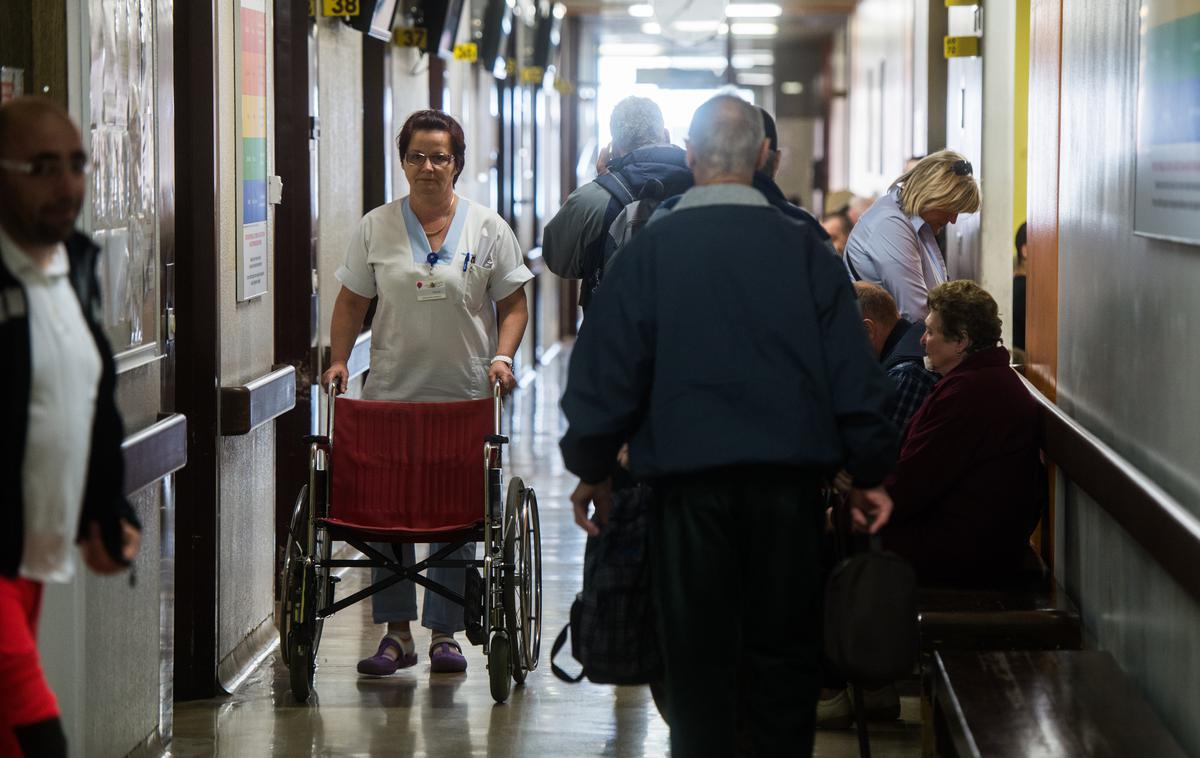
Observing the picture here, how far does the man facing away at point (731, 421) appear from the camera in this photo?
296 centimetres

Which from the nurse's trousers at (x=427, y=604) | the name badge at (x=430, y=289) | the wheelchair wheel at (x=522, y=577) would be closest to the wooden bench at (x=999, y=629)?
the wheelchair wheel at (x=522, y=577)

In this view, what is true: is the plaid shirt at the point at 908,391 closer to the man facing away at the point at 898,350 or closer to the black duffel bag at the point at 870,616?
the man facing away at the point at 898,350

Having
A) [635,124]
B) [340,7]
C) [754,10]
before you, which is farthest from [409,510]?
[754,10]

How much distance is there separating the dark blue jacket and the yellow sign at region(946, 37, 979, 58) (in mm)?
3153

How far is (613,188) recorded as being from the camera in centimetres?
453

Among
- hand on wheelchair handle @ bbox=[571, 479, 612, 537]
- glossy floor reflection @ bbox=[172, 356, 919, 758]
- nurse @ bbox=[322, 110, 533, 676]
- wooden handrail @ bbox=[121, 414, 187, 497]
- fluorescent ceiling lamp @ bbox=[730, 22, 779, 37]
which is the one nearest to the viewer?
hand on wheelchair handle @ bbox=[571, 479, 612, 537]

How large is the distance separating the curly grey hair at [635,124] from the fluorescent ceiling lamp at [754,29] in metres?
14.2

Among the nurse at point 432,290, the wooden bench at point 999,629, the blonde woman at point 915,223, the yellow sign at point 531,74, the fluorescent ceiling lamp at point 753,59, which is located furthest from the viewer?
the fluorescent ceiling lamp at point 753,59

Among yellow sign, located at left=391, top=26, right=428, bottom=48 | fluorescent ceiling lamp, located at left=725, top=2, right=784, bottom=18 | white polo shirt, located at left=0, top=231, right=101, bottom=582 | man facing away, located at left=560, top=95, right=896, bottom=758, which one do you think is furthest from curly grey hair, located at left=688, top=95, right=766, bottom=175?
fluorescent ceiling lamp, located at left=725, top=2, right=784, bottom=18

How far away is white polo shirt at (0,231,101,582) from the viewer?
2.31 m

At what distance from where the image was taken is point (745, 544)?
304cm

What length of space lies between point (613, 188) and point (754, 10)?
1288 centimetres

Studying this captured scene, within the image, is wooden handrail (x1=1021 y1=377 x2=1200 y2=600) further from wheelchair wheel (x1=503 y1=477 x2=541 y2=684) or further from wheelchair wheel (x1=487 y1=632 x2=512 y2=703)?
wheelchair wheel (x1=487 y1=632 x2=512 y2=703)

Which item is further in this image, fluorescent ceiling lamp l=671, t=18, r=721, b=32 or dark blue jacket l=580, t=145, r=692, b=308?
fluorescent ceiling lamp l=671, t=18, r=721, b=32
